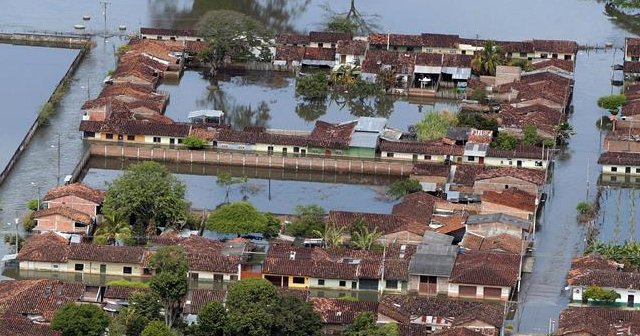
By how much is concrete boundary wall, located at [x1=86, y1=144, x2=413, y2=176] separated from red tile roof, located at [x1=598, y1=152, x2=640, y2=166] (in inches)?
188

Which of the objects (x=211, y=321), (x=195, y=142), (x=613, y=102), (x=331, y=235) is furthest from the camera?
(x=613, y=102)

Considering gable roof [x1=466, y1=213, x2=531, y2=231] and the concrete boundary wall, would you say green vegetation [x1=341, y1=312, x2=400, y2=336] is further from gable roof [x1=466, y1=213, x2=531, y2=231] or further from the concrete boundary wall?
the concrete boundary wall

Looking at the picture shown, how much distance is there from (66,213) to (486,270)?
9249 mm

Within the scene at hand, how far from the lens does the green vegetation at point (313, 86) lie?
49.3 metres

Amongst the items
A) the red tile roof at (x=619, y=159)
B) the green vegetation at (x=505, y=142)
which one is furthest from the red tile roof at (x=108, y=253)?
the red tile roof at (x=619, y=159)

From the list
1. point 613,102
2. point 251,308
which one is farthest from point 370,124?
point 251,308

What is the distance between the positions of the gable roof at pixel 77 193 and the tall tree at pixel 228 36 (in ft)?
42.9

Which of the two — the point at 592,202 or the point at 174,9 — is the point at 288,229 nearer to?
the point at 592,202

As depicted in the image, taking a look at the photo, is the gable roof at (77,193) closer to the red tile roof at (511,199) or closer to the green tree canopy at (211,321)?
the green tree canopy at (211,321)

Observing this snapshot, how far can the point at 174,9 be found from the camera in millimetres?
60000

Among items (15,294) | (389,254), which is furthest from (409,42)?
(15,294)

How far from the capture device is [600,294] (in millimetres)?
34406

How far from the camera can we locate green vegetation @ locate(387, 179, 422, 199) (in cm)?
4069

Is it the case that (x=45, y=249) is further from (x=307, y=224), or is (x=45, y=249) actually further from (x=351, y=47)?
(x=351, y=47)
